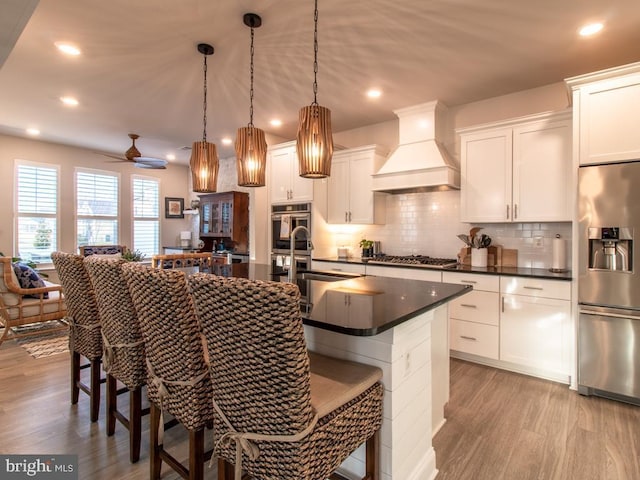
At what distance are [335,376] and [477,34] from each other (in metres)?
2.66

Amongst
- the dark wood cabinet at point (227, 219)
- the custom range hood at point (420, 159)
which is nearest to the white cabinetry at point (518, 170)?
the custom range hood at point (420, 159)

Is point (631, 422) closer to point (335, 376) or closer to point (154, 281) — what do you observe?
point (335, 376)

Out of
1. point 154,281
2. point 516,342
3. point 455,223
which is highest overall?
point 455,223

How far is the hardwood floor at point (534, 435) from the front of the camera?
72.1 inches

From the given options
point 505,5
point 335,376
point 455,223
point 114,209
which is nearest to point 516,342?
point 455,223

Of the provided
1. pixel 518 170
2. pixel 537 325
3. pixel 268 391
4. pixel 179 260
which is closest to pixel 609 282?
pixel 537 325

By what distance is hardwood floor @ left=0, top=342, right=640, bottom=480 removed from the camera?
184 cm

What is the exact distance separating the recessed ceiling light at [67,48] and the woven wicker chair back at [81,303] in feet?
5.75

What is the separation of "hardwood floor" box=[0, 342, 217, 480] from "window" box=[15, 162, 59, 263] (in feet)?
11.4

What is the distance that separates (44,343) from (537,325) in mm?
5177

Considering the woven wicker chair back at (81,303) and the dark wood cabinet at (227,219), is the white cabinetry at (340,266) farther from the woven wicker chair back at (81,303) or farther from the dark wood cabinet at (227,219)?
the woven wicker chair back at (81,303)

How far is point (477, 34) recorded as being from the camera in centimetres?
255

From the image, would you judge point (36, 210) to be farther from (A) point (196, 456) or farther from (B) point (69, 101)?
(A) point (196, 456)

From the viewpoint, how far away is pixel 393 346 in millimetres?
1437
